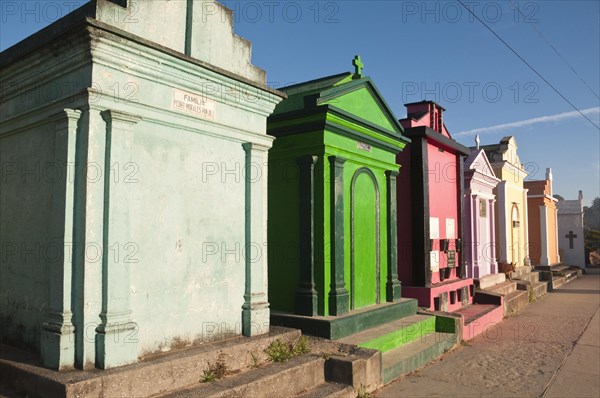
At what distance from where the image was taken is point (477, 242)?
15250 millimetres

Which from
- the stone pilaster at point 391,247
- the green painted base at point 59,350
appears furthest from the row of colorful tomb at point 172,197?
the stone pilaster at point 391,247

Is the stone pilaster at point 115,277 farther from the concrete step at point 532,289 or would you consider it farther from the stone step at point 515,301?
the concrete step at point 532,289

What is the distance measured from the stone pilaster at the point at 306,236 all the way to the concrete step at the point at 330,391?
5.35ft

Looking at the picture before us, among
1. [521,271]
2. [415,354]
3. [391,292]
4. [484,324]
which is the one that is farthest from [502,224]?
[415,354]

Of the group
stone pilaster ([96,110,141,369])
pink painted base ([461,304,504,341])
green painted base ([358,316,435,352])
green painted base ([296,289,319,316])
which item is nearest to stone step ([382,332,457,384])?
green painted base ([358,316,435,352])

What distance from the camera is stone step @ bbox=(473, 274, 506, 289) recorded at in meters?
14.4

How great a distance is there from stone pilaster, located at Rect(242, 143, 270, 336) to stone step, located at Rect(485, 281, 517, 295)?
10.1 metres

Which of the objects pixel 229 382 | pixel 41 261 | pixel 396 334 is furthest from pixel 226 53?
pixel 396 334

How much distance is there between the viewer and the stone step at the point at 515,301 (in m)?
13.9

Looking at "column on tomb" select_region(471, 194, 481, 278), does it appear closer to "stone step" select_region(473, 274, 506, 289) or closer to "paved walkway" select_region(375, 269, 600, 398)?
"stone step" select_region(473, 274, 506, 289)

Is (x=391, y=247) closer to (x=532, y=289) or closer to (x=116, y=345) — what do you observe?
(x=116, y=345)

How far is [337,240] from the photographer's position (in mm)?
7863

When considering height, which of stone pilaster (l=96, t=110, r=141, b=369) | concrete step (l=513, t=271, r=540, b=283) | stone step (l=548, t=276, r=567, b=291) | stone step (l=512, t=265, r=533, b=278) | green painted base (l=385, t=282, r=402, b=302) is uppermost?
stone pilaster (l=96, t=110, r=141, b=369)

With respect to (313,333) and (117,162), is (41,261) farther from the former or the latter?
(313,333)
